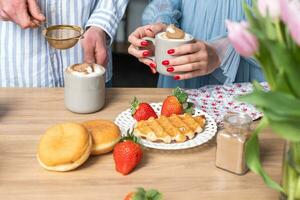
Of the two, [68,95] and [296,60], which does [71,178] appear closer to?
[68,95]

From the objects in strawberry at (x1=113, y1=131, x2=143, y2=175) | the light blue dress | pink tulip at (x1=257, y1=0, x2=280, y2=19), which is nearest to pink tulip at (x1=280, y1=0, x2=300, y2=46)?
pink tulip at (x1=257, y1=0, x2=280, y2=19)

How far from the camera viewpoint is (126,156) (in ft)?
3.66

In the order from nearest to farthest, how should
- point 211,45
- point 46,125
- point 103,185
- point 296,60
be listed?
point 296,60
point 103,185
point 46,125
point 211,45

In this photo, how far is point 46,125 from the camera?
4.37ft

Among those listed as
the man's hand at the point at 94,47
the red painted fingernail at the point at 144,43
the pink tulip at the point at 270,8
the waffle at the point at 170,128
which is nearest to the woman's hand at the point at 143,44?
the red painted fingernail at the point at 144,43

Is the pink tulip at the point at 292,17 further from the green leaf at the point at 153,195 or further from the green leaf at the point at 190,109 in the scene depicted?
the green leaf at the point at 190,109

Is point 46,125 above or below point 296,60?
below

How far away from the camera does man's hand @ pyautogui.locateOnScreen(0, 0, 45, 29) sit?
1453mm

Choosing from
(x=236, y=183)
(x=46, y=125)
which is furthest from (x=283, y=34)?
(x=46, y=125)

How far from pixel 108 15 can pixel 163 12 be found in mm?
189

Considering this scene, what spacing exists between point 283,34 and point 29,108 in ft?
2.85

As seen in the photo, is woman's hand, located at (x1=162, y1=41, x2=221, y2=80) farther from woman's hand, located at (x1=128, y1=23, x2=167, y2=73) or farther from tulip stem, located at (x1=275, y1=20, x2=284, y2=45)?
tulip stem, located at (x1=275, y1=20, x2=284, y2=45)

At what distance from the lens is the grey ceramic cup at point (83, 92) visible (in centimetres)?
136

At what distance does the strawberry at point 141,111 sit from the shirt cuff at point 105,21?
45 centimetres
